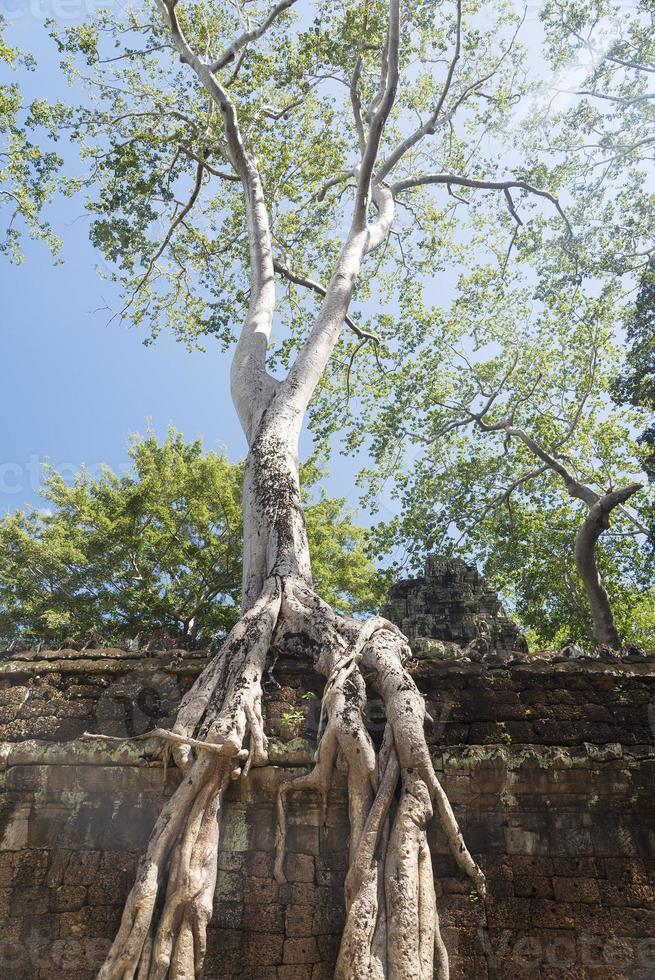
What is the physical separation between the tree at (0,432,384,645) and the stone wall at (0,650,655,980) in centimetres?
680

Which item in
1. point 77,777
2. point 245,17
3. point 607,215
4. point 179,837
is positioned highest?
point 245,17

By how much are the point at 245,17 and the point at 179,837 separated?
9093 millimetres

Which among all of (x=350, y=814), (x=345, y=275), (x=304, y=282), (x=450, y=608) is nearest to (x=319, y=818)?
(x=350, y=814)

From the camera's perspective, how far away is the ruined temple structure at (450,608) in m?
8.77

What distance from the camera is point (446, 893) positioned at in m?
3.29

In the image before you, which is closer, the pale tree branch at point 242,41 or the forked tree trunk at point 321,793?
the forked tree trunk at point 321,793

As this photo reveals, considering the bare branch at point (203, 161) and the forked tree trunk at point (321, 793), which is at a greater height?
the bare branch at point (203, 161)

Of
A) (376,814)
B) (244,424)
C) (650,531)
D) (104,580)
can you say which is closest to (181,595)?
(104,580)

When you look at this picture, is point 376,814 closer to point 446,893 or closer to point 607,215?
point 446,893

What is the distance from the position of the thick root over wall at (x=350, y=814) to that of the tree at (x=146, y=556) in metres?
7.01

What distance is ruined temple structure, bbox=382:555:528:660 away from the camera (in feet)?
28.8

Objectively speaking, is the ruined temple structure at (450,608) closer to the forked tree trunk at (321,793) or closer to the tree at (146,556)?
the tree at (146,556)

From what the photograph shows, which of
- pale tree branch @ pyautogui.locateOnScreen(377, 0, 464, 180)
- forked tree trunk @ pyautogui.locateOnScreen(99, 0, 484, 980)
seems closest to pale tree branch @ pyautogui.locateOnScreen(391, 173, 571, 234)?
pale tree branch @ pyautogui.locateOnScreen(377, 0, 464, 180)

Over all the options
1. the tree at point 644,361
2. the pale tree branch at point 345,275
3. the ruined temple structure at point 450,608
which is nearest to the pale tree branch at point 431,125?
the pale tree branch at point 345,275
